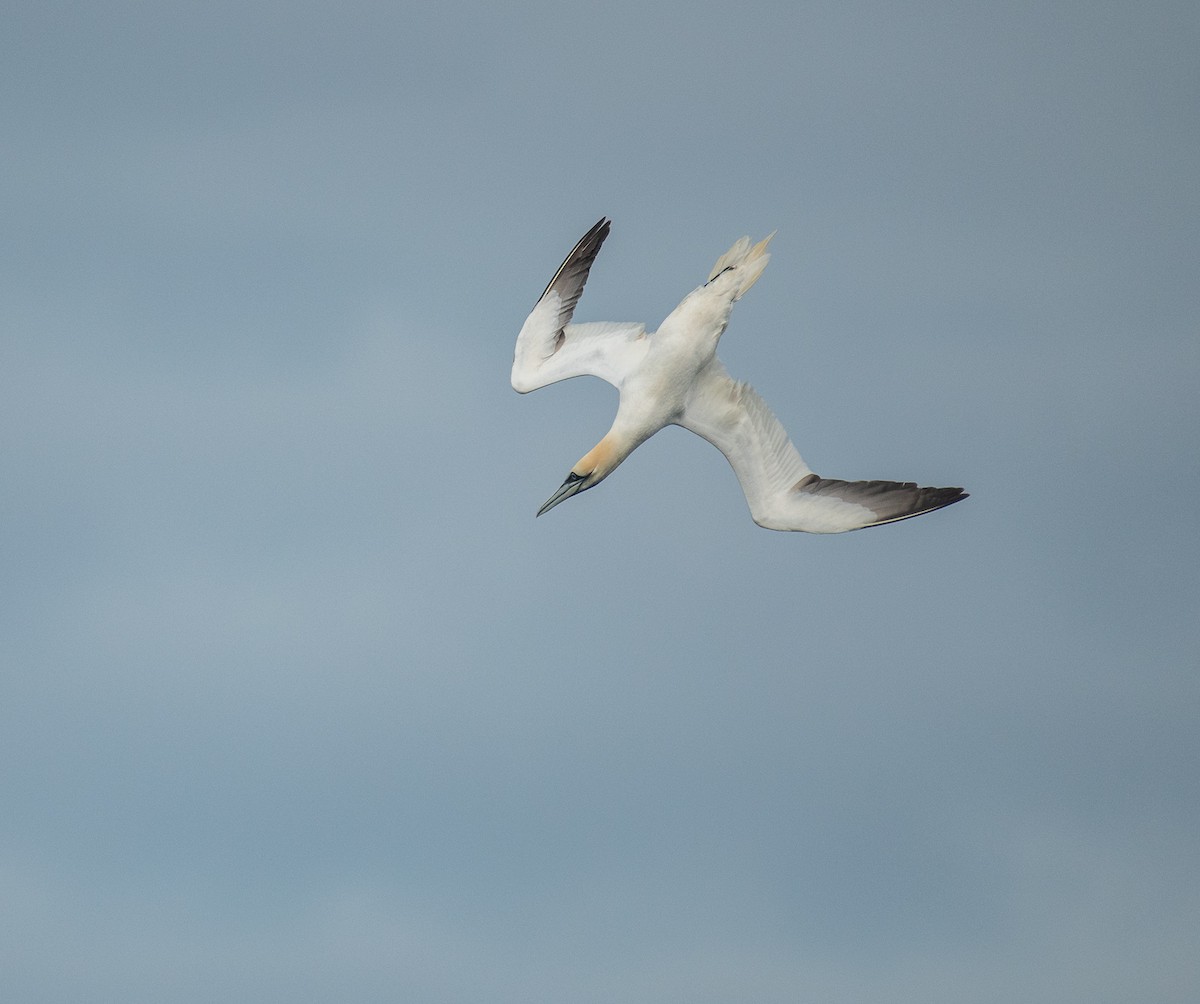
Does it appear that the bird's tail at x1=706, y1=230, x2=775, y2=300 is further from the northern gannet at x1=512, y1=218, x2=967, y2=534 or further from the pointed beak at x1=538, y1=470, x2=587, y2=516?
the pointed beak at x1=538, y1=470, x2=587, y2=516

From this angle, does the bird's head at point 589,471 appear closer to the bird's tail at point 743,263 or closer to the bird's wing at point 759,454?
the bird's wing at point 759,454

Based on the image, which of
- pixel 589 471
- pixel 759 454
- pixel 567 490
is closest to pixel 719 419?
pixel 759 454

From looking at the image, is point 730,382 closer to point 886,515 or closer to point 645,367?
point 645,367

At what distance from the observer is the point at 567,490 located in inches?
1373

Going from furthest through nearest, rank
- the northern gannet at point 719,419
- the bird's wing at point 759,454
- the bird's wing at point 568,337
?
the bird's wing at point 568,337 → the bird's wing at point 759,454 → the northern gannet at point 719,419

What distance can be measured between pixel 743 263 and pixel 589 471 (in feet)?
17.7

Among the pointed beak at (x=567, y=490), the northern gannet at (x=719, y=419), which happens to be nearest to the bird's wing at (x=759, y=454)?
the northern gannet at (x=719, y=419)

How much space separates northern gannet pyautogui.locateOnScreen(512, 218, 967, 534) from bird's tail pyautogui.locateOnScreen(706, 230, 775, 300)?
0.02 m

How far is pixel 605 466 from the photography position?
34656 mm

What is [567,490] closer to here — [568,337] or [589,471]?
[589,471]

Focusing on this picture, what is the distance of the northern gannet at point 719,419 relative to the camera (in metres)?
34.2

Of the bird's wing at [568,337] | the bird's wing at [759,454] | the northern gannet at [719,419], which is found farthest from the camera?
the bird's wing at [568,337]

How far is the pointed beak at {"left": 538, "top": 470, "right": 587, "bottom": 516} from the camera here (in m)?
34.8

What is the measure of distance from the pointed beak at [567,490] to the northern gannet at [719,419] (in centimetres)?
2
